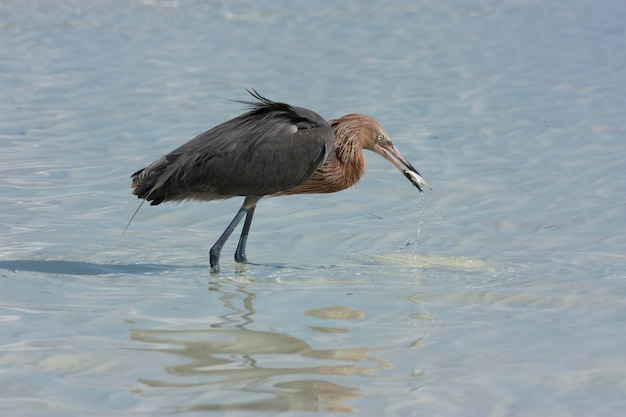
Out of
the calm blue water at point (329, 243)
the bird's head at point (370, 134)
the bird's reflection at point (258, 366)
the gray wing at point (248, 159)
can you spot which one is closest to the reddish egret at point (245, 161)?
the gray wing at point (248, 159)

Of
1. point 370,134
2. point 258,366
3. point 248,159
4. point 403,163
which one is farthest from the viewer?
point 403,163

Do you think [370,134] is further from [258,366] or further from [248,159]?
[258,366]

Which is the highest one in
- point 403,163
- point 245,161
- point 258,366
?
point 245,161

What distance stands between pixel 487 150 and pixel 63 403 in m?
8.14

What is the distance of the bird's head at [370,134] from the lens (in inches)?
342

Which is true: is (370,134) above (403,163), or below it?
above

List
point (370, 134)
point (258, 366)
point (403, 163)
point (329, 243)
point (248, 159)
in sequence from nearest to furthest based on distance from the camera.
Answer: point (258, 366) → point (248, 159) → point (370, 134) → point (403, 163) → point (329, 243)

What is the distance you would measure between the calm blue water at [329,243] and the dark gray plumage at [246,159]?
0.61 meters

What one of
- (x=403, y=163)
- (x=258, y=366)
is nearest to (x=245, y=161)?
(x=403, y=163)

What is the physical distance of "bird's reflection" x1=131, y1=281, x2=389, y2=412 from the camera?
5.29 metres

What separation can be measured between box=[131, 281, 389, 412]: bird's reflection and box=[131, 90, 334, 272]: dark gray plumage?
1.64 metres

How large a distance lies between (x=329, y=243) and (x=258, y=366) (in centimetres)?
341

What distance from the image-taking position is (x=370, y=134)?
28.7 ft

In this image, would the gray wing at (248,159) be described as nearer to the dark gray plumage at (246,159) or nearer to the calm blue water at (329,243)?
the dark gray plumage at (246,159)
